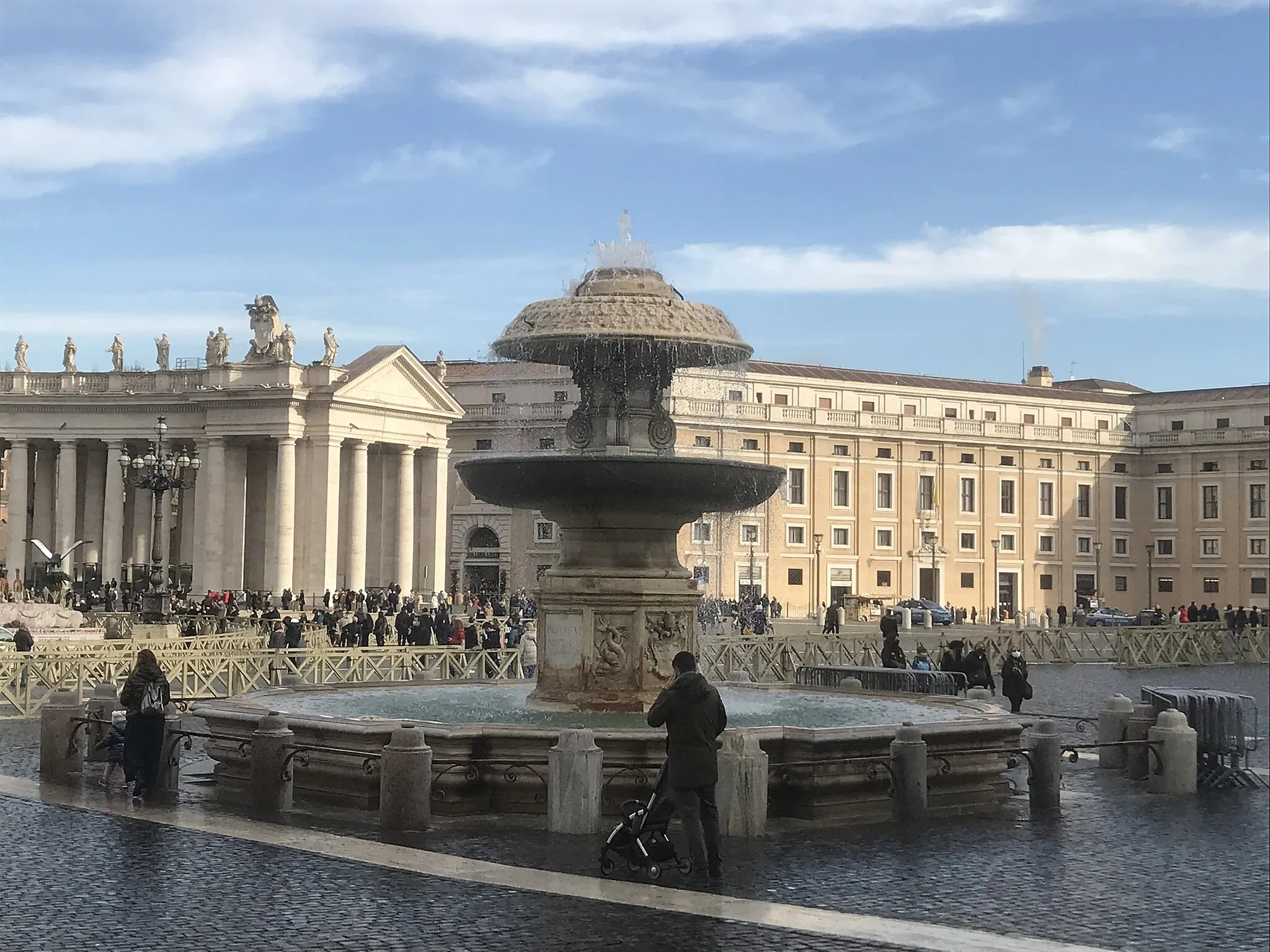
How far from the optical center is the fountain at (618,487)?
15.8 metres

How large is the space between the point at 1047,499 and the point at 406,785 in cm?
7742

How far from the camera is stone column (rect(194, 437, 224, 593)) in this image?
68812mm

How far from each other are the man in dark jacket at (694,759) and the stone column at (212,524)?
2369 inches

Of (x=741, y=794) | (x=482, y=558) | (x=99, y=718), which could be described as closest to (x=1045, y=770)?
(x=741, y=794)

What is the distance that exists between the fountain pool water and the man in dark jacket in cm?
316

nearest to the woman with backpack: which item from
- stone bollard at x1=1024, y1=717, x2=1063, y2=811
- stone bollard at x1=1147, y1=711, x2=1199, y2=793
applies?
stone bollard at x1=1024, y1=717, x2=1063, y2=811

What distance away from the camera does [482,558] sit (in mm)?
81812

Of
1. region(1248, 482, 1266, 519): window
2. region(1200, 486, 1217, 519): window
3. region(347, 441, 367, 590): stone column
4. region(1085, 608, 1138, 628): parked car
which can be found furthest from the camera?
region(1200, 486, 1217, 519): window

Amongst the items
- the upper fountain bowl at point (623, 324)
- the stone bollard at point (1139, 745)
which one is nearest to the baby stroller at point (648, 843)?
the upper fountain bowl at point (623, 324)

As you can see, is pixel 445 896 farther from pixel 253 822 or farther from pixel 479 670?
pixel 479 670

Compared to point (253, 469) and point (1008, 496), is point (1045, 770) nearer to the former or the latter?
point (253, 469)

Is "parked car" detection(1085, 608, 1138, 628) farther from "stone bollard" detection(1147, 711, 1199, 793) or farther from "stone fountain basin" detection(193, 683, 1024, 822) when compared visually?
"stone fountain basin" detection(193, 683, 1024, 822)

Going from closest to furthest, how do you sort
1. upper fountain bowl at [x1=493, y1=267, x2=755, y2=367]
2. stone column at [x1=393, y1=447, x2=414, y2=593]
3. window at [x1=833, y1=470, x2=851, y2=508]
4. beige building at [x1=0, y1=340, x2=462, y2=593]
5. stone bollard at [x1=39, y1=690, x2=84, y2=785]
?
stone bollard at [x1=39, y1=690, x2=84, y2=785] → upper fountain bowl at [x1=493, y1=267, x2=755, y2=367] → beige building at [x1=0, y1=340, x2=462, y2=593] → stone column at [x1=393, y1=447, x2=414, y2=593] → window at [x1=833, y1=470, x2=851, y2=508]

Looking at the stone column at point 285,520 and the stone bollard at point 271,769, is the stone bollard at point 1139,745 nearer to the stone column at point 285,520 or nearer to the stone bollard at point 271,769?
the stone bollard at point 271,769
